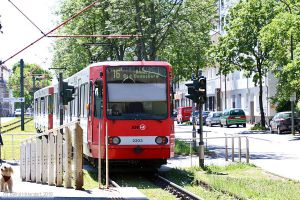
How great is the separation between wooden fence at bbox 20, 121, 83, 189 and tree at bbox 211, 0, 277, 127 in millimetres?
39446

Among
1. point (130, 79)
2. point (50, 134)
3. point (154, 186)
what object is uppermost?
point (130, 79)

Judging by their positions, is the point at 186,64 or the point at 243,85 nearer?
the point at 186,64

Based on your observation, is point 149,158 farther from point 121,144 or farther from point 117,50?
point 117,50

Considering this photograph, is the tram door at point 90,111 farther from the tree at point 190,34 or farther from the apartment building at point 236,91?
the apartment building at point 236,91

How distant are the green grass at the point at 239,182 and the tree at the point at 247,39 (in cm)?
3491

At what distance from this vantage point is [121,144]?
19500 millimetres

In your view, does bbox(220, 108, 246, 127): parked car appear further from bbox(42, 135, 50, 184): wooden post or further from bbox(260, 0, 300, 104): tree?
bbox(42, 135, 50, 184): wooden post

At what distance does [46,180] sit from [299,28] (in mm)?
28955

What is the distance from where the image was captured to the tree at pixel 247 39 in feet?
185

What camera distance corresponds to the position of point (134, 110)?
773 inches

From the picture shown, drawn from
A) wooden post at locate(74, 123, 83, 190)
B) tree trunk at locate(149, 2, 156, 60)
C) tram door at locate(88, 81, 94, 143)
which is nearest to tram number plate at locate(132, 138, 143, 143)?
tram door at locate(88, 81, 94, 143)

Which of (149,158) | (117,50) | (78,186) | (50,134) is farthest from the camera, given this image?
(117,50)

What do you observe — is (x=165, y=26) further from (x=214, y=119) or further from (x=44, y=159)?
(x=214, y=119)

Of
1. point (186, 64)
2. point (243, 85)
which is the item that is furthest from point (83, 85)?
point (243, 85)
